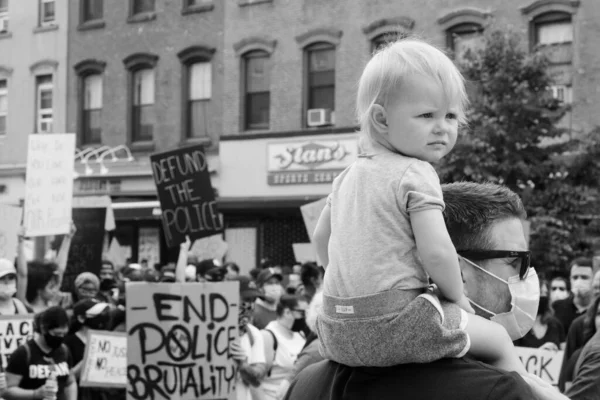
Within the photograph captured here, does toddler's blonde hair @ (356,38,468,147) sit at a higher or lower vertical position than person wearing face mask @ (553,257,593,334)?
higher

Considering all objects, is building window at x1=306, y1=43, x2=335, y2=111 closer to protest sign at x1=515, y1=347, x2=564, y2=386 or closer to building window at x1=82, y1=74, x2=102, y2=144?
building window at x1=82, y1=74, x2=102, y2=144

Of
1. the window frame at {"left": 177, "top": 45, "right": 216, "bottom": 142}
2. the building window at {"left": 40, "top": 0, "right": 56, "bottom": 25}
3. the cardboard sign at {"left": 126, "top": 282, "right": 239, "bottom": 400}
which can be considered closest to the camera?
the cardboard sign at {"left": 126, "top": 282, "right": 239, "bottom": 400}

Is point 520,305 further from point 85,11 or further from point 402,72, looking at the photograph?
point 85,11

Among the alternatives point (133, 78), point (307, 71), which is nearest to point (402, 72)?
point (307, 71)

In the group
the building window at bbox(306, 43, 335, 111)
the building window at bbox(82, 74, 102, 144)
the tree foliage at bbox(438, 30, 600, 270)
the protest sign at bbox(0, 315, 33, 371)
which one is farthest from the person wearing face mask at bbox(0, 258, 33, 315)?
the building window at bbox(82, 74, 102, 144)

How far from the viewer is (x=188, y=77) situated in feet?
95.5

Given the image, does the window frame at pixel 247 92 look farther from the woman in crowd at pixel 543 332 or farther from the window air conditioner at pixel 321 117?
the woman in crowd at pixel 543 332

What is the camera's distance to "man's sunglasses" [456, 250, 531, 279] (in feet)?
8.49

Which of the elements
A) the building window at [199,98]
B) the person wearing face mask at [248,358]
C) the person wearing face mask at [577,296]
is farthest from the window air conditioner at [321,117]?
the person wearing face mask at [248,358]

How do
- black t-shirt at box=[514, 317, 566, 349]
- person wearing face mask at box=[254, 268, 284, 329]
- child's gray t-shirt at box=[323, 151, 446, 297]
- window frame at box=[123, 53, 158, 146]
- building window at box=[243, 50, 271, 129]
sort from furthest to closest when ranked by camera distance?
window frame at box=[123, 53, 158, 146], building window at box=[243, 50, 271, 129], person wearing face mask at box=[254, 268, 284, 329], black t-shirt at box=[514, 317, 566, 349], child's gray t-shirt at box=[323, 151, 446, 297]

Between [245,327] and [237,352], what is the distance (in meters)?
0.39

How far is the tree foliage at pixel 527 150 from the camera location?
1898 centimetres

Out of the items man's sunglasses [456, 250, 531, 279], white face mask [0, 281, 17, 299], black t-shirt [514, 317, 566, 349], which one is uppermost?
man's sunglasses [456, 250, 531, 279]

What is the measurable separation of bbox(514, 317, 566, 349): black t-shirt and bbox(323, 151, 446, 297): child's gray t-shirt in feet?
25.1
